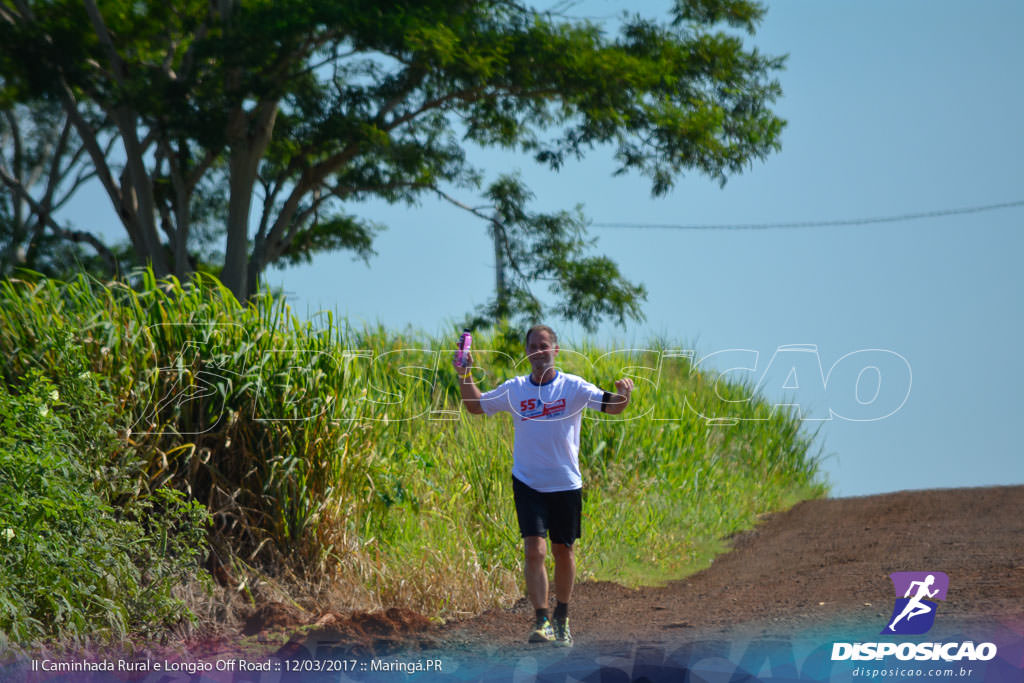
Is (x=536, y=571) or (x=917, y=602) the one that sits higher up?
(x=536, y=571)

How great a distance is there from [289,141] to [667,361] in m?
8.27

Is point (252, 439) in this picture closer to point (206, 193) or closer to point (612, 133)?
point (612, 133)

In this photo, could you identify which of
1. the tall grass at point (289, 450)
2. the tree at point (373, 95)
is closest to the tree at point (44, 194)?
the tree at point (373, 95)

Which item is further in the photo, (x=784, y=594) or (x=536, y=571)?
(x=784, y=594)

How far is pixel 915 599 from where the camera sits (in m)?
6.61

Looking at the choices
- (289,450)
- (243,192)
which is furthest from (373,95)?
(289,450)

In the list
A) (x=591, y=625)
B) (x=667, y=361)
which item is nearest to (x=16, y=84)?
(x=667, y=361)

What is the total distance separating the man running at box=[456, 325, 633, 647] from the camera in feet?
19.6

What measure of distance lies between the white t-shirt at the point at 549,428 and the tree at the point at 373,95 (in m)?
8.74

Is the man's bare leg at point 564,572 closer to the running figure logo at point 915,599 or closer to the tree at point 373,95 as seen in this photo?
the running figure logo at point 915,599

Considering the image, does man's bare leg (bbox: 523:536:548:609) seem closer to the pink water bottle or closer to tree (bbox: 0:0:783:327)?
the pink water bottle

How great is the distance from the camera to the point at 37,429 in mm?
5754

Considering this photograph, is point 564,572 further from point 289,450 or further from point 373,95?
point 373,95

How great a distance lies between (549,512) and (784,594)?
273 centimetres
